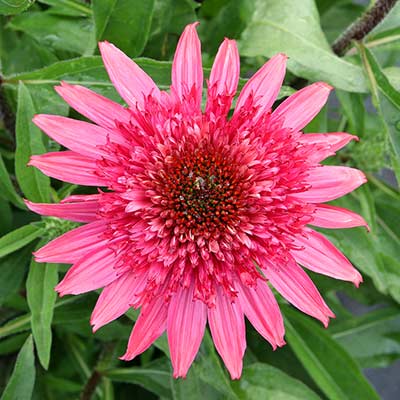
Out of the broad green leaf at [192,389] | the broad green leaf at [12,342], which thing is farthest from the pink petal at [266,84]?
the broad green leaf at [12,342]

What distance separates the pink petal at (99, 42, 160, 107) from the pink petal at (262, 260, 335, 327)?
26cm

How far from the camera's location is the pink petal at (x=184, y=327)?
67 cm

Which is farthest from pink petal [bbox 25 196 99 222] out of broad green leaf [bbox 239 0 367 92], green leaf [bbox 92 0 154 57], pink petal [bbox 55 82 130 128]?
broad green leaf [bbox 239 0 367 92]

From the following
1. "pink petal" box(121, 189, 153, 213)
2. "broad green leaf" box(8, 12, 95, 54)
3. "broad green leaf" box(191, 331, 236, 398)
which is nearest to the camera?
"pink petal" box(121, 189, 153, 213)

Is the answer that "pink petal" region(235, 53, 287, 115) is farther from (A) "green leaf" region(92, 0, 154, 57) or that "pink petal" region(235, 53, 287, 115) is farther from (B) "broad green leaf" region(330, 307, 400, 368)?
(B) "broad green leaf" region(330, 307, 400, 368)

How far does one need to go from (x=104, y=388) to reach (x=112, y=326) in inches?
6.7

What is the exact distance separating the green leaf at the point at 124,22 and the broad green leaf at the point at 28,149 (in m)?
0.18

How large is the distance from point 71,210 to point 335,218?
324mm

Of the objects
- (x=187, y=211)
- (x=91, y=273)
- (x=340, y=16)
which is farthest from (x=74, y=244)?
→ (x=340, y=16)

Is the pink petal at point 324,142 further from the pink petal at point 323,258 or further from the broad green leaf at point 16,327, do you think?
the broad green leaf at point 16,327

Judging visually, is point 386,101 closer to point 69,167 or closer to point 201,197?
point 201,197

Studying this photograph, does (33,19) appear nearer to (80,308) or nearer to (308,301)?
(80,308)

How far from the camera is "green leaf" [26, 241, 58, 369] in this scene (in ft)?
2.45

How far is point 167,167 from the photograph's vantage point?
0.67 metres
